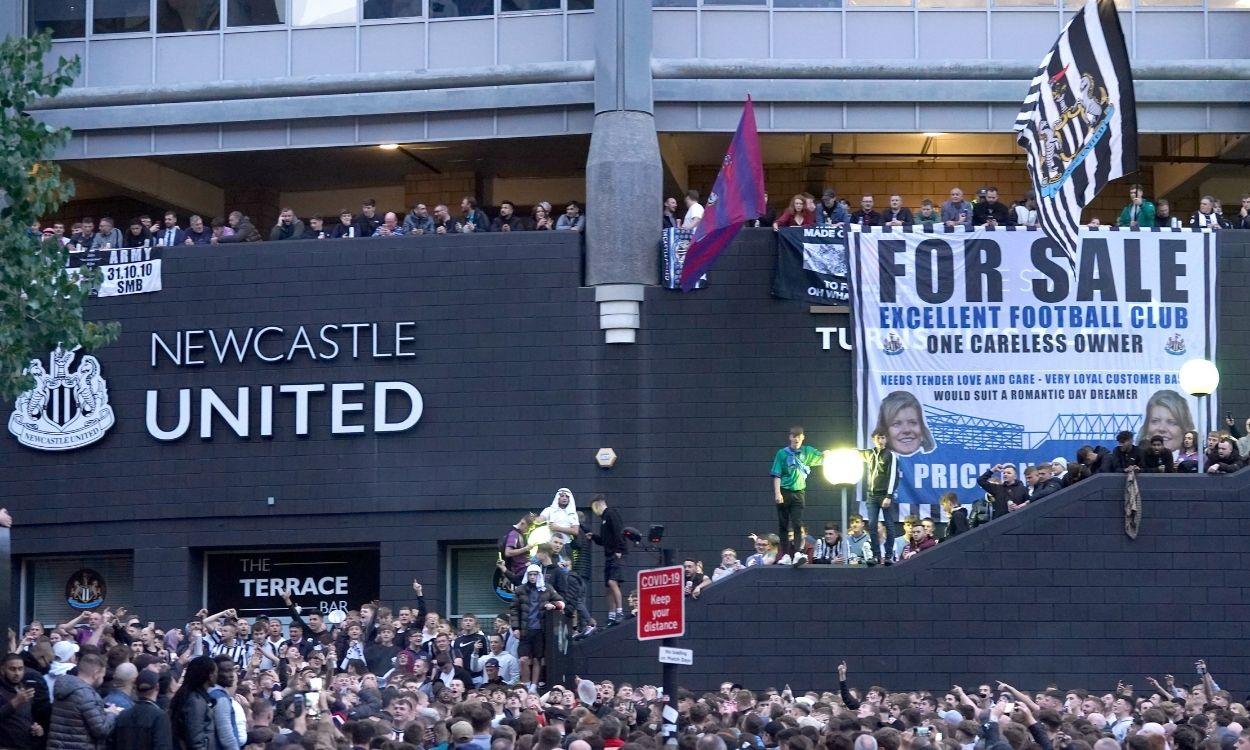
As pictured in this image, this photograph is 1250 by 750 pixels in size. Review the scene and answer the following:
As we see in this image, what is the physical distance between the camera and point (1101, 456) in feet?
81.2

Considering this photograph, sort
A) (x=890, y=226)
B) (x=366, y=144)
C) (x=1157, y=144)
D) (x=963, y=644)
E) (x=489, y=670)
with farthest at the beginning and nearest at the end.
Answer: (x=1157, y=144)
(x=366, y=144)
(x=890, y=226)
(x=963, y=644)
(x=489, y=670)

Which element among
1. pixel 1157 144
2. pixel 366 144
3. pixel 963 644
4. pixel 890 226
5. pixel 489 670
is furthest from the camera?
pixel 1157 144

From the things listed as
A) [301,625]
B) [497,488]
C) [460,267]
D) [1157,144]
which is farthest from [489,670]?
[1157,144]

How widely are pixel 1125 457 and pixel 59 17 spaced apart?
18976 mm

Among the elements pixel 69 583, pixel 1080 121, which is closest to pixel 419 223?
pixel 69 583

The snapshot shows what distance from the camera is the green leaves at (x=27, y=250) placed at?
18328 mm

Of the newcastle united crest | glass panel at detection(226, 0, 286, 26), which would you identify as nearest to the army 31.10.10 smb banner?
glass panel at detection(226, 0, 286, 26)

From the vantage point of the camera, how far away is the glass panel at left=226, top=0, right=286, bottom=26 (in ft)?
100

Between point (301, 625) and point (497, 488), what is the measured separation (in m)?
4.14

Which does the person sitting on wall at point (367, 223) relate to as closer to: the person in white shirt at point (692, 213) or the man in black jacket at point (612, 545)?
the person in white shirt at point (692, 213)

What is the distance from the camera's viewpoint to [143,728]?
43.7 feet

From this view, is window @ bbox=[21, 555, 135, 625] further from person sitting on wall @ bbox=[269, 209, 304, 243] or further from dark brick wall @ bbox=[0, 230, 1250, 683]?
person sitting on wall @ bbox=[269, 209, 304, 243]

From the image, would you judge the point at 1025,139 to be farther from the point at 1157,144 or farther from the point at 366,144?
the point at 366,144

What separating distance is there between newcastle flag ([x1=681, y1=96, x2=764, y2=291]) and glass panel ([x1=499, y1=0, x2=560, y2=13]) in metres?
5.34
